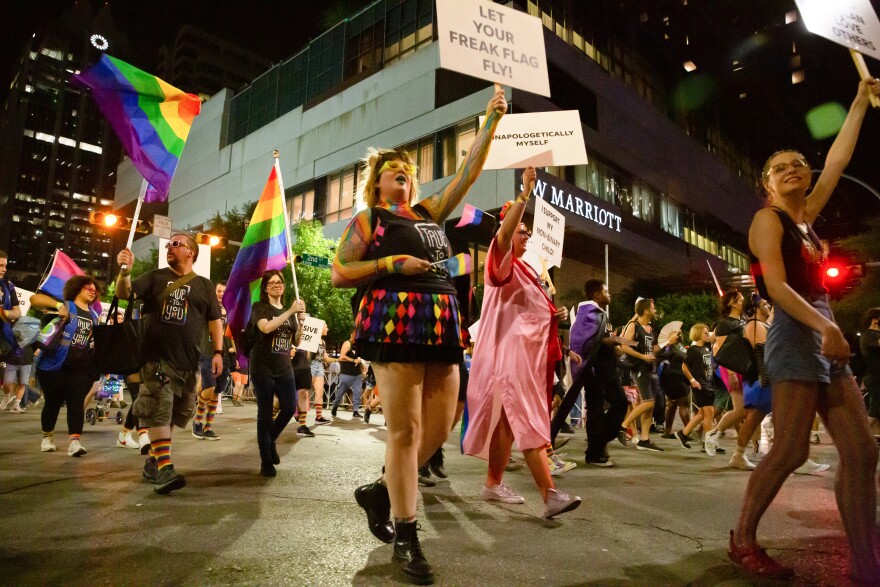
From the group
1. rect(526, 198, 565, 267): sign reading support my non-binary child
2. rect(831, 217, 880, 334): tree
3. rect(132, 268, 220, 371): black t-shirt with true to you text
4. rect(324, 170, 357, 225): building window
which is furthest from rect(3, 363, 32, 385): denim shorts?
rect(831, 217, 880, 334): tree

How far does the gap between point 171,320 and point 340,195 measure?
102 ft

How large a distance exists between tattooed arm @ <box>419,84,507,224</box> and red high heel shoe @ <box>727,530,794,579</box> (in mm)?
2123

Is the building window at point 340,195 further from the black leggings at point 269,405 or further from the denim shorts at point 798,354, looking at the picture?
the denim shorts at point 798,354

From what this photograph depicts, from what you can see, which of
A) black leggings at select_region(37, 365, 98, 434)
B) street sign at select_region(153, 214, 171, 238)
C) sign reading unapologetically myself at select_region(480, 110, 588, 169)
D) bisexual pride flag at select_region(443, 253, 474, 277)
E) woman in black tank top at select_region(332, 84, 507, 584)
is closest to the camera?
→ woman in black tank top at select_region(332, 84, 507, 584)

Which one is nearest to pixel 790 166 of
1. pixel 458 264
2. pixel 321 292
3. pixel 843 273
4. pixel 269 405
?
pixel 458 264

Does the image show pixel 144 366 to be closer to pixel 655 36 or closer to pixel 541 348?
pixel 541 348

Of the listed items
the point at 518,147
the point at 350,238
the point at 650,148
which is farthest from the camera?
the point at 650,148

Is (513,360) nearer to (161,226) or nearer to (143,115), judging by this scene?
(143,115)

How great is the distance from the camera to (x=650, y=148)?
36.9 meters

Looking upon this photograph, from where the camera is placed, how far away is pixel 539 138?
16.6 feet

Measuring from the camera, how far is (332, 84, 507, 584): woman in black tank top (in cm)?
273

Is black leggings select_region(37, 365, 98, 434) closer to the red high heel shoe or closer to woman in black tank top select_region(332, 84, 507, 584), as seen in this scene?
woman in black tank top select_region(332, 84, 507, 584)

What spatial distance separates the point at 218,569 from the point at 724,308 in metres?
6.32

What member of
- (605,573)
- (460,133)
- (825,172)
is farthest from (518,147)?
(460,133)
